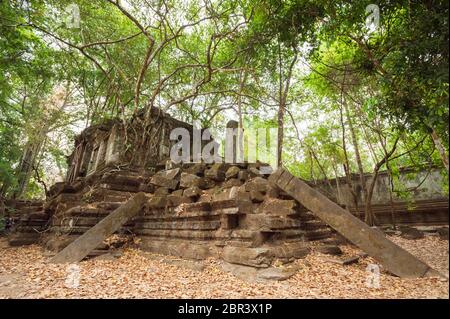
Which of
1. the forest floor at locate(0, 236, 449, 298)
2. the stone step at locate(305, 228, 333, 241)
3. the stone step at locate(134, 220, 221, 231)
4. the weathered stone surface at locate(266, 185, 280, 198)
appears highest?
the weathered stone surface at locate(266, 185, 280, 198)

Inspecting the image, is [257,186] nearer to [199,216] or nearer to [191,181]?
[199,216]

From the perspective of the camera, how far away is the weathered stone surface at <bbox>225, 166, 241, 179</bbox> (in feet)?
20.4

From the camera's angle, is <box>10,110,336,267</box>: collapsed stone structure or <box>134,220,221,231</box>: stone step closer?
<box>10,110,336,267</box>: collapsed stone structure

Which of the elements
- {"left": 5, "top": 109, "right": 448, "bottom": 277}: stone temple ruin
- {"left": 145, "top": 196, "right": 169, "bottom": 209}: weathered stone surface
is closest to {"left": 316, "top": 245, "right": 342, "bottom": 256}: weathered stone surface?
{"left": 5, "top": 109, "right": 448, "bottom": 277}: stone temple ruin

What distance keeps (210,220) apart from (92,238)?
279 centimetres

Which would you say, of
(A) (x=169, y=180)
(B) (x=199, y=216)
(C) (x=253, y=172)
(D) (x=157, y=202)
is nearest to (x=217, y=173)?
(C) (x=253, y=172)

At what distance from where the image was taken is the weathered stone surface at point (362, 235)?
364 cm

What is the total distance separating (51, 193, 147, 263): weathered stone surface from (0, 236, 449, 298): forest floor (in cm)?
25

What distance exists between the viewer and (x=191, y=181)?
6.68 metres

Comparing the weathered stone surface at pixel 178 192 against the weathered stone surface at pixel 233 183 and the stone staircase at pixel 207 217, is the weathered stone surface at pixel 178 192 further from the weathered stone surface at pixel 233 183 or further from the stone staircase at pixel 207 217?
the weathered stone surface at pixel 233 183

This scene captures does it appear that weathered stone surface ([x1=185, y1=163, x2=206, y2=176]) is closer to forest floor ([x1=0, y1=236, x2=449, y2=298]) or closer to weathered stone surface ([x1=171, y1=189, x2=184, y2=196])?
weathered stone surface ([x1=171, y1=189, x2=184, y2=196])

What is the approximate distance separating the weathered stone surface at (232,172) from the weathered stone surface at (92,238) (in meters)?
2.65
